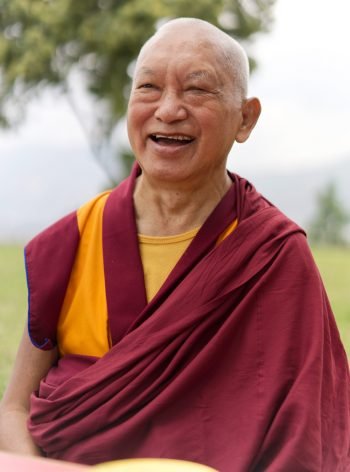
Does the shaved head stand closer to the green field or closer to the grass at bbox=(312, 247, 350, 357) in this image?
the green field

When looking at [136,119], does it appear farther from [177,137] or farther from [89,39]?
[89,39]

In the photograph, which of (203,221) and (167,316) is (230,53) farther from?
(167,316)

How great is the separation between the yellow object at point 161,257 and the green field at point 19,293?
6.90 ft

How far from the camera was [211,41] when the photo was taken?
2.20m

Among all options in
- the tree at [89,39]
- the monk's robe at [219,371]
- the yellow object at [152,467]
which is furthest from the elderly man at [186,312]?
the tree at [89,39]

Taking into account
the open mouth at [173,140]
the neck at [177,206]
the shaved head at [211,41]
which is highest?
the shaved head at [211,41]

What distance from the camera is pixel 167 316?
84.4 inches

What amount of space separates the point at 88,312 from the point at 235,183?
0.55 meters

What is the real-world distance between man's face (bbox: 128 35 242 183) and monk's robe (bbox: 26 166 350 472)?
0.20 meters

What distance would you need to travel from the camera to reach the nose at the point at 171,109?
214cm

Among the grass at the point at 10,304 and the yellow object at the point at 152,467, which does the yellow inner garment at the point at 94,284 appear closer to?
the yellow object at the point at 152,467

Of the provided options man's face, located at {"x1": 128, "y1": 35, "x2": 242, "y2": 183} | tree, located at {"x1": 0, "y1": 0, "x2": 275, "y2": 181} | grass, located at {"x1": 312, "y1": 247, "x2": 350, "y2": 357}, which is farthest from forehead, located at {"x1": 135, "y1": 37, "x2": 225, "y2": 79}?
tree, located at {"x1": 0, "y1": 0, "x2": 275, "y2": 181}

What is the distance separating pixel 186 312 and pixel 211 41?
0.72m

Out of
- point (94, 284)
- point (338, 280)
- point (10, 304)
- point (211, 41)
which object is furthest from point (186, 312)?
point (338, 280)
